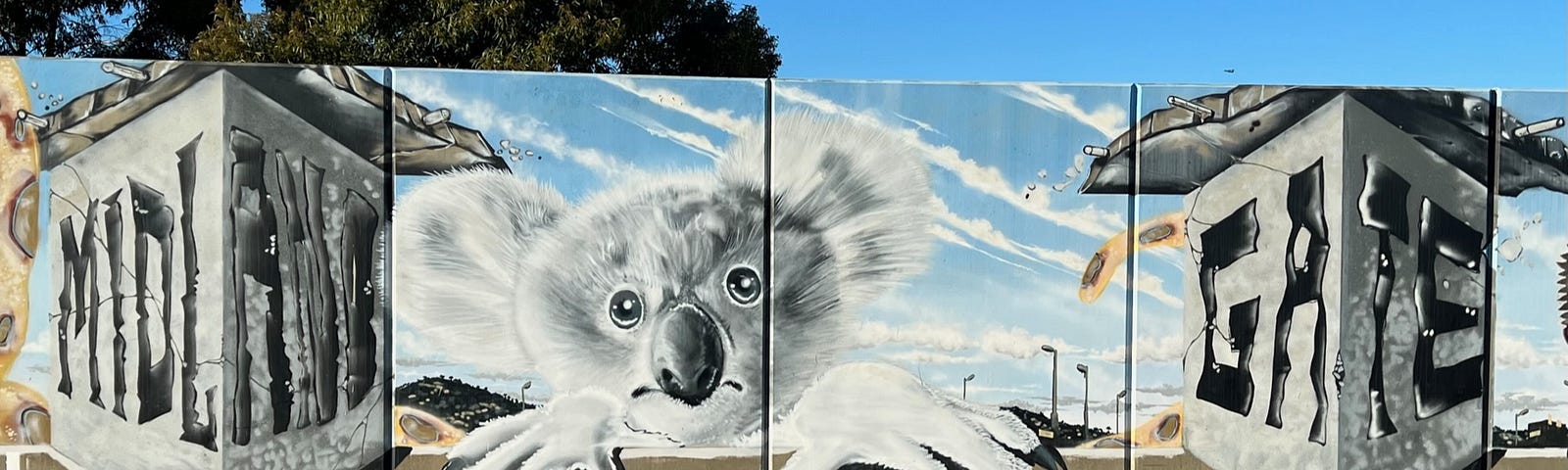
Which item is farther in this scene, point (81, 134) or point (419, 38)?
point (419, 38)

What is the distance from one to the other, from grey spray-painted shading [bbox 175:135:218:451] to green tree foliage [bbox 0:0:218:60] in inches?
392

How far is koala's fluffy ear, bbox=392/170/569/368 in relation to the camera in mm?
4621

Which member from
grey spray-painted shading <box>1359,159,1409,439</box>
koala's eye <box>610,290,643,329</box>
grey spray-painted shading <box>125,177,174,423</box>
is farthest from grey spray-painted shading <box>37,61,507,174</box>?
grey spray-painted shading <box>1359,159,1409,439</box>

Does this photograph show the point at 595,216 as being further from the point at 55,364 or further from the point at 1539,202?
the point at 1539,202

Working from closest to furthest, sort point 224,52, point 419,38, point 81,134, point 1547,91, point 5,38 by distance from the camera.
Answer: point 81,134 → point 1547,91 → point 419,38 → point 224,52 → point 5,38

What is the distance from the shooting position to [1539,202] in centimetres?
486

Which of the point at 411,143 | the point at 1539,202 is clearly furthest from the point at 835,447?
the point at 1539,202

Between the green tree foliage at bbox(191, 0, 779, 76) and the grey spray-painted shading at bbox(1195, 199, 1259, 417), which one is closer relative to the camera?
the grey spray-painted shading at bbox(1195, 199, 1259, 417)

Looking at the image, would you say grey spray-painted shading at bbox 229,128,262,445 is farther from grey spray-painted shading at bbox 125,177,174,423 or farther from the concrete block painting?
grey spray-painted shading at bbox 125,177,174,423

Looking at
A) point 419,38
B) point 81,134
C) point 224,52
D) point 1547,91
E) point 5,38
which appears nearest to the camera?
point 81,134

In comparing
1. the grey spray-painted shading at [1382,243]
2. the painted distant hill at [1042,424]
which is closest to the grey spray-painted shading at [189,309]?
the painted distant hill at [1042,424]

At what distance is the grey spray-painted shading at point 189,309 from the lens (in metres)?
4.50

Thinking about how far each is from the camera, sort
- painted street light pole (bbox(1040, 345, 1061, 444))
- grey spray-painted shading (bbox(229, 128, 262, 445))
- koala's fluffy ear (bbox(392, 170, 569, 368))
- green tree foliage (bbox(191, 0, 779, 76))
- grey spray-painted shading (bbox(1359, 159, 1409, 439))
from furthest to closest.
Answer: green tree foliage (bbox(191, 0, 779, 76))
painted street light pole (bbox(1040, 345, 1061, 444))
grey spray-painted shading (bbox(1359, 159, 1409, 439))
koala's fluffy ear (bbox(392, 170, 569, 368))
grey spray-painted shading (bbox(229, 128, 262, 445))

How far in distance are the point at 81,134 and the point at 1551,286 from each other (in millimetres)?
7793
